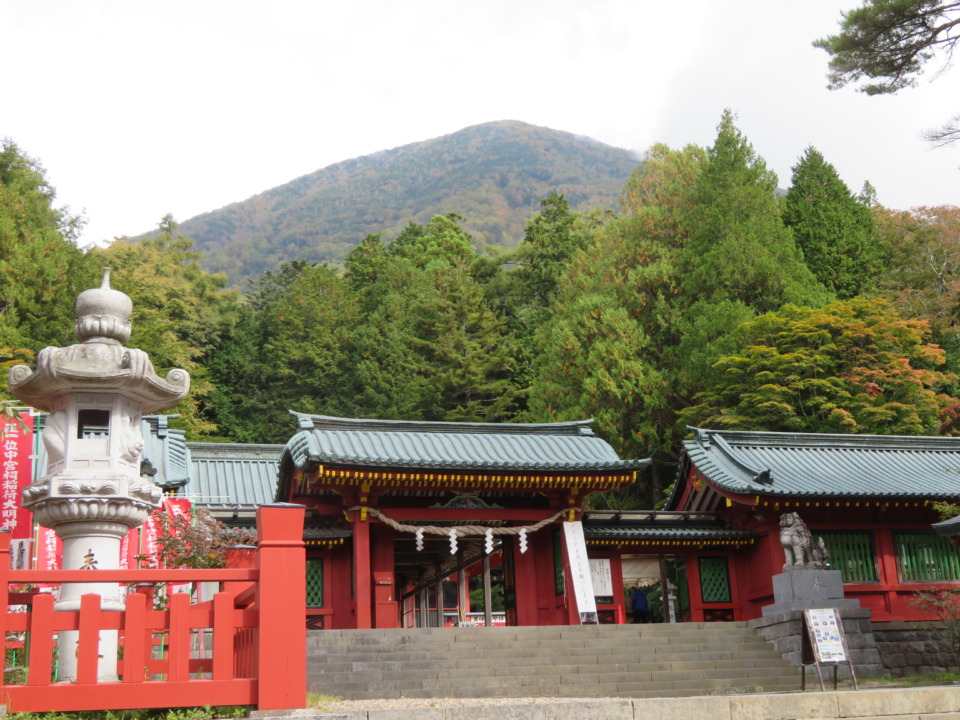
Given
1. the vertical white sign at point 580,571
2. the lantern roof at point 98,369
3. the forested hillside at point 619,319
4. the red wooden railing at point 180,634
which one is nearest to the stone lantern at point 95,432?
the lantern roof at point 98,369

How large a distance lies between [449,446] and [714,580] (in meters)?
6.53

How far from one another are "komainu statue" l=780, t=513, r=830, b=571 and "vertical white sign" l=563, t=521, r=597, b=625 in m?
4.03

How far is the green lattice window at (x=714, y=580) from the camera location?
20781 millimetres

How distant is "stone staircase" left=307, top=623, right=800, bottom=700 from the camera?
13922 mm

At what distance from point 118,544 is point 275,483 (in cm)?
1437

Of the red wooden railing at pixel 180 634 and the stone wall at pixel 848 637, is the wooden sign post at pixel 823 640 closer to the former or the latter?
the stone wall at pixel 848 637

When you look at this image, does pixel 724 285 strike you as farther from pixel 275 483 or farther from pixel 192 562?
pixel 192 562

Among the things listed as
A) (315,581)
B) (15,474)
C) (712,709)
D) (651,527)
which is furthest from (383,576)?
(712,709)

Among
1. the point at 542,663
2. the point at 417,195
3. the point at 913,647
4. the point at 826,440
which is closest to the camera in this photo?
the point at 542,663

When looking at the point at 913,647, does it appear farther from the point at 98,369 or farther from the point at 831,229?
the point at 831,229

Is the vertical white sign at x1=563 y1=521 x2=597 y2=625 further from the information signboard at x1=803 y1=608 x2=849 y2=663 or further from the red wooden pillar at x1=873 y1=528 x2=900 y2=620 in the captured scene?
the information signboard at x1=803 y1=608 x2=849 y2=663

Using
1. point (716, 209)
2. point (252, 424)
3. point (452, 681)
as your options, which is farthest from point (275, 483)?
point (716, 209)

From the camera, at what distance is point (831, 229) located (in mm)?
37000

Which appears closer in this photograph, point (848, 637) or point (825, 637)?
point (825, 637)
